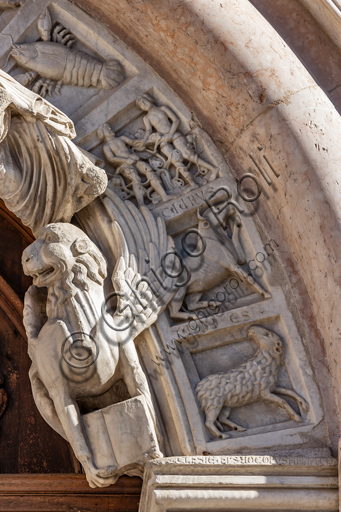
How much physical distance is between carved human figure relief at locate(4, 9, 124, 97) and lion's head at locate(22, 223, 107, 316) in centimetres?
59

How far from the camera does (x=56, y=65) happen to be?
2.18 meters

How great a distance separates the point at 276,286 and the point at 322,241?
0.72 feet

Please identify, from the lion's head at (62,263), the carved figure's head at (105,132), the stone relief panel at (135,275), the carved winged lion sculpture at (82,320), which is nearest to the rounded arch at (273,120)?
the stone relief panel at (135,275)

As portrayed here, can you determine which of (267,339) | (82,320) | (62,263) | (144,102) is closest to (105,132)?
(144,102)

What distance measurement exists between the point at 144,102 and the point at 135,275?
653 millimetres

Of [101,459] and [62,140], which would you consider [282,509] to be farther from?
[62,140]

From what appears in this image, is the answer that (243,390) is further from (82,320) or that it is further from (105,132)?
(105,132)

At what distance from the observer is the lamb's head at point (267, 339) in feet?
6.24

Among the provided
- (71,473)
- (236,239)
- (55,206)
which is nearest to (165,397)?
(71,473)

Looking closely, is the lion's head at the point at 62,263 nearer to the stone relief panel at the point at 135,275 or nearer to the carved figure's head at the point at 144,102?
the stone relief panel at the point at 135,275

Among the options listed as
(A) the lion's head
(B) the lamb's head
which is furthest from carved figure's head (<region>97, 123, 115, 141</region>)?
(B) the lamb's head

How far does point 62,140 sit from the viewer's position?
6.59 feet

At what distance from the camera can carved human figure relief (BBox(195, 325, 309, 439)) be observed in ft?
6.04

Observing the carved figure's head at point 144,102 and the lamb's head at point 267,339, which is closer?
the lamb's head at point 267,339
